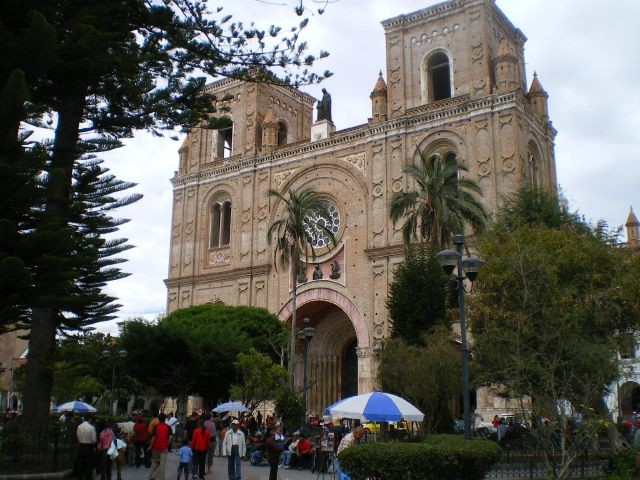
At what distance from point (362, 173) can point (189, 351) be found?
433 inches

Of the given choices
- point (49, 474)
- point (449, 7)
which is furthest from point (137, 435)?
point (449, 7)

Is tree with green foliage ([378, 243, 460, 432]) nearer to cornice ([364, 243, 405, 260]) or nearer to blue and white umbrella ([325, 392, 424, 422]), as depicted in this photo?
cornice ([364, 243, 405, 260])

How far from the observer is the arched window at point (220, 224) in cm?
3597

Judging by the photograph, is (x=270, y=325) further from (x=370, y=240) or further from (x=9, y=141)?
(x=9, y=141)

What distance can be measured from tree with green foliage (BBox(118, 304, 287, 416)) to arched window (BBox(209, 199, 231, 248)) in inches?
282

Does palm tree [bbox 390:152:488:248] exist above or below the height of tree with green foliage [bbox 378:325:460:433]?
above

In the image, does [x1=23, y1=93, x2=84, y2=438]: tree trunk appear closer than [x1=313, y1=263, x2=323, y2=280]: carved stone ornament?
Yes

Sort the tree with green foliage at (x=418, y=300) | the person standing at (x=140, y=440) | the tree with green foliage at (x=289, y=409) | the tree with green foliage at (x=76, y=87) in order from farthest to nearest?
1. the tree with green foliage at (x=418, y=300)
2. the tree with green foliage at (x=289, y=409)
3. the person standing at (x=140, y=440)
4. the tree with green foliage at (x=76, y=87)

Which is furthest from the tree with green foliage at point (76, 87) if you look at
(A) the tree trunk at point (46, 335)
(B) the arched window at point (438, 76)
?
(B) the arched window at point (438, 76)

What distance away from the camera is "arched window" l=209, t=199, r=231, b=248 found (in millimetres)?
35969

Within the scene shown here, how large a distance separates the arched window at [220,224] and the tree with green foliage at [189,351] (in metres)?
7.17

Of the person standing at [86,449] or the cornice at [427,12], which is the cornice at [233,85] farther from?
the person standing at [86,449]

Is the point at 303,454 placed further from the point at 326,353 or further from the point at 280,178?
the point at 280,178

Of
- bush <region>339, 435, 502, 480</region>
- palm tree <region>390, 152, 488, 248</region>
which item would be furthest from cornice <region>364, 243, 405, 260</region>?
bush <region>339, 435, 502, 480</region>
